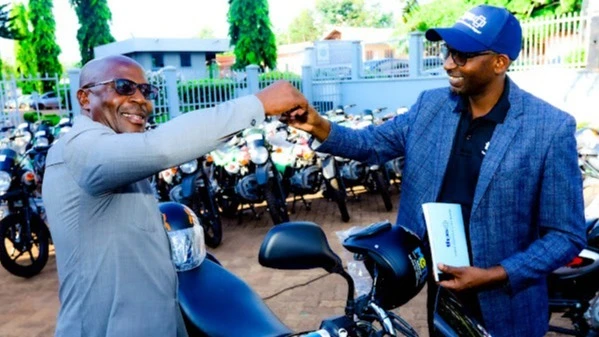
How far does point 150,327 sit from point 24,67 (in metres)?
34.2

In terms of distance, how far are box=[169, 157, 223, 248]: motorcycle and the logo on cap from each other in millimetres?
4306

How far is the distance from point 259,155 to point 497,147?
4.60 m

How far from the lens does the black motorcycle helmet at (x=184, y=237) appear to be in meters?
2.13

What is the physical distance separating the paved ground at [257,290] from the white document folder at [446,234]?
218 cm

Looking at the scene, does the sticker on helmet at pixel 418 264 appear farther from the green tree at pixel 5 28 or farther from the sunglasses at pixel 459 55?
the green tree at pixel 5 28

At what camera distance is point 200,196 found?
5953 millimetres

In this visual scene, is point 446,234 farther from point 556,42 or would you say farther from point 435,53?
point 435,53

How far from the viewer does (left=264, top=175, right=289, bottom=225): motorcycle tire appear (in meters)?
6.18

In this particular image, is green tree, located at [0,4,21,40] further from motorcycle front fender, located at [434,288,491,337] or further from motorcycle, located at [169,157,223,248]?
motorcycle front fender, located at [434,288,491,337]

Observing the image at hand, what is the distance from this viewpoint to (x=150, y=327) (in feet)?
5.28

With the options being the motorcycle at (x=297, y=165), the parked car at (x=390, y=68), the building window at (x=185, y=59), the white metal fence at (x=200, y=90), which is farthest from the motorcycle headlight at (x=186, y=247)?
the building window at (x=185, y=59)

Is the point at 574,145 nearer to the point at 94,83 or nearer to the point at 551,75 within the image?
the point at 94,83

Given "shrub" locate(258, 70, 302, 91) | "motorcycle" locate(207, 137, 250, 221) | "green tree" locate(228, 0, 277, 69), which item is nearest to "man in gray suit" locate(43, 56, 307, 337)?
"motorcycle" locate(207, 137, 250, 221)

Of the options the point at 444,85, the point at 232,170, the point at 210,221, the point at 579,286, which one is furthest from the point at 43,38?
the point at 579,286
